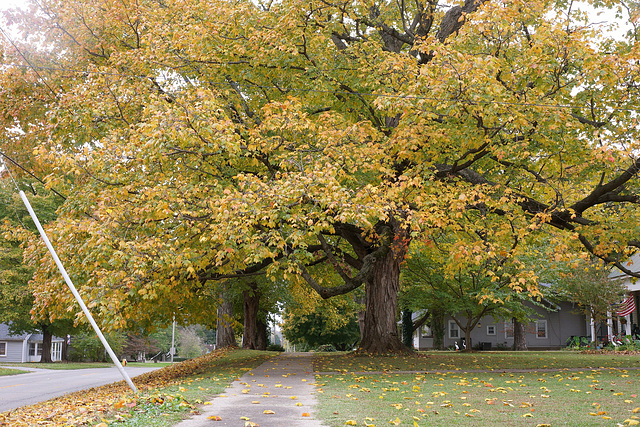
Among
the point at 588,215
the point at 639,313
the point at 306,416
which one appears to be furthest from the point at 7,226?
the point at 639,313

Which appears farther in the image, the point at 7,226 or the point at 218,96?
the point at 218,96

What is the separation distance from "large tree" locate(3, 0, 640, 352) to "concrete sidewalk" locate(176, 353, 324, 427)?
8.30 ft

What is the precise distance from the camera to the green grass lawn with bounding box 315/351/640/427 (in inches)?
254

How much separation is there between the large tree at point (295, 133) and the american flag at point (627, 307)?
47.3 feet

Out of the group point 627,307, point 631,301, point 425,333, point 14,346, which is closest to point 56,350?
point 14,346

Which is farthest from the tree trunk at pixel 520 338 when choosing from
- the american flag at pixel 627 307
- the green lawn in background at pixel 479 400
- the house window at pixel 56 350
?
the house window at pixel 56 350

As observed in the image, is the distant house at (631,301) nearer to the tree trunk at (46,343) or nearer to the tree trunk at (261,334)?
the tree trunk at (261,334)

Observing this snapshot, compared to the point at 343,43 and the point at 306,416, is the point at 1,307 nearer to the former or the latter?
the point at 343,43

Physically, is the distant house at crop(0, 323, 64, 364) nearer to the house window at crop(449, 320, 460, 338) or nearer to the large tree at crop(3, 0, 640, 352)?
the house window at crop(449, 320, 460, 338)

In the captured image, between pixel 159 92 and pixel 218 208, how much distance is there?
5764 mm

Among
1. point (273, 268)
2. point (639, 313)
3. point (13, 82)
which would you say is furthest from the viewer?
point (639, 313)

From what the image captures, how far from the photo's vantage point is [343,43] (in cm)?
1886

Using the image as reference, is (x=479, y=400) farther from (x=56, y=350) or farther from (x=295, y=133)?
(x=56, y=350)

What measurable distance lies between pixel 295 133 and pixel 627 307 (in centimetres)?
2498
